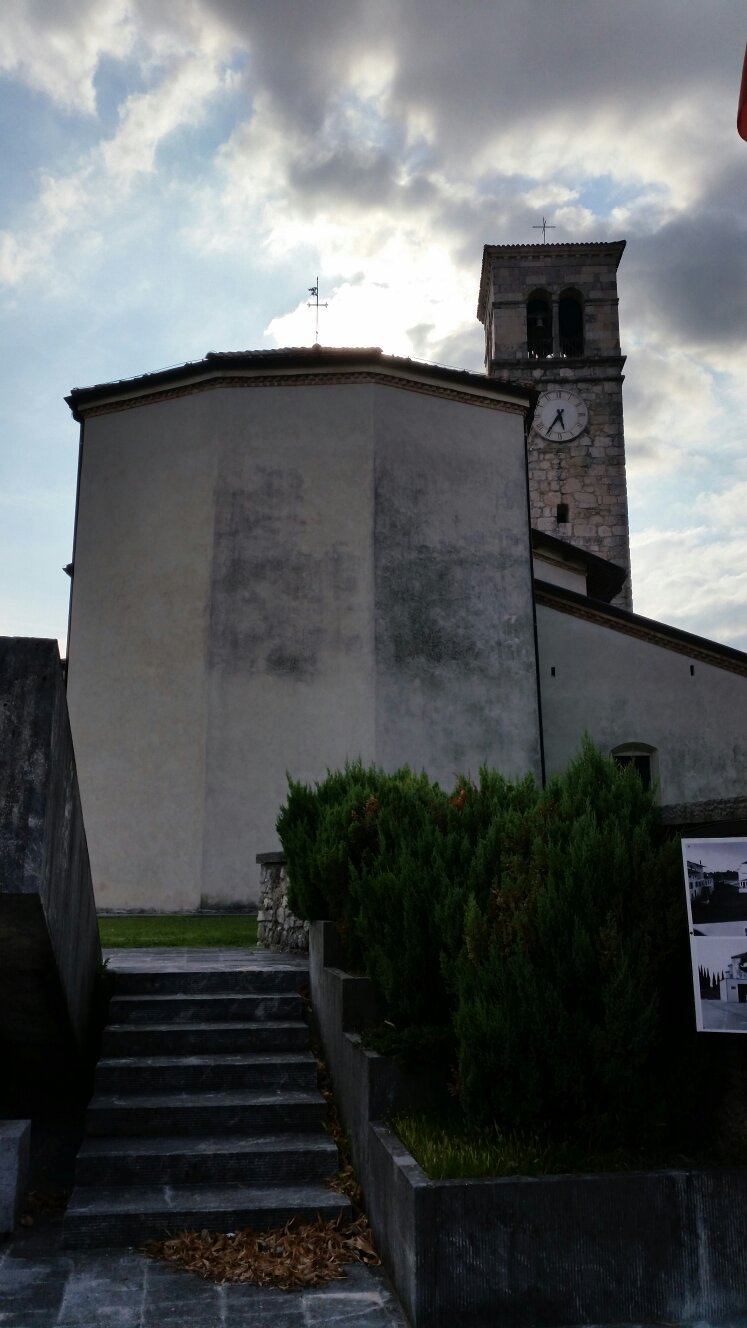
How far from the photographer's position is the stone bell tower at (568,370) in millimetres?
33594

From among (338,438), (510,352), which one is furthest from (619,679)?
(510,352)

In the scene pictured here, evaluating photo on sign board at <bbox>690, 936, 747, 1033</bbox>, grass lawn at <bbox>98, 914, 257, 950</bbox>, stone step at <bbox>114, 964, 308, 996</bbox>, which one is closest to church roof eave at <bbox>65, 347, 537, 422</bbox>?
grass lawn at <bbox>98, 914, 257, 950</bbox>

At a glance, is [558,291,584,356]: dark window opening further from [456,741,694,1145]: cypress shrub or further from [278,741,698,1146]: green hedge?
[456,741,694,1145]: cypress shrub

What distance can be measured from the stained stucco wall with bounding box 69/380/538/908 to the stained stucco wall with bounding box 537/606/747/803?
2077mm

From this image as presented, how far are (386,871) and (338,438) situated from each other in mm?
13121

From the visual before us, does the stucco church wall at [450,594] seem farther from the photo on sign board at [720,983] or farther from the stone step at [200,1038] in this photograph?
the photo on sign board at [720,983]

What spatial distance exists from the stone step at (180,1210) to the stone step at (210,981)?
70.9 inches

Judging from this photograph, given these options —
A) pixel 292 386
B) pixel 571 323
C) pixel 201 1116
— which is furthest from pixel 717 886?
pixel 571 323

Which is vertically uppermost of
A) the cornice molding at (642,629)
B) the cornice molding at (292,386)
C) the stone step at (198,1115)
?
the cornice molding at (292,386)

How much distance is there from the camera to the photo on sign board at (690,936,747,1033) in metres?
4.02

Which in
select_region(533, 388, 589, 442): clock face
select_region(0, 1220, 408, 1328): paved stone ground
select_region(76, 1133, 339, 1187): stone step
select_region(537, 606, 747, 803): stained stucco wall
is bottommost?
select_region(0, 1220, 408, 1328): paved stone ground

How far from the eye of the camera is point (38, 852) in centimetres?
439

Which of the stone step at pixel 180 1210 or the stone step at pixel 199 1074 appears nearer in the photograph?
the stone step at pixel 180 1210

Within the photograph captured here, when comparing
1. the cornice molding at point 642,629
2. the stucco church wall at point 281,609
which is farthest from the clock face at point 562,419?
the stucco church wall at point 281,609
